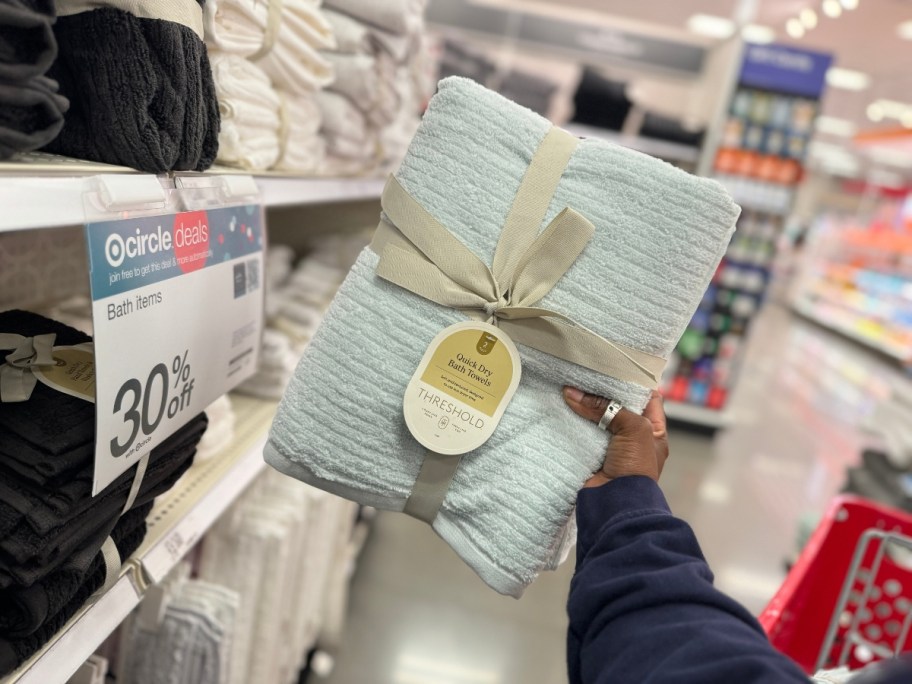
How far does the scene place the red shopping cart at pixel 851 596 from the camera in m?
1.40

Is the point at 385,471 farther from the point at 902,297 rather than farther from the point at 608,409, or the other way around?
the point at 902,297

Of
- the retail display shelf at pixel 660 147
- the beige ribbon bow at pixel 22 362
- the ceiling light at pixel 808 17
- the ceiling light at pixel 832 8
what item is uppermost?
the ceiling light at pixel 832 8

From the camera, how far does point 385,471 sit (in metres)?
0.85

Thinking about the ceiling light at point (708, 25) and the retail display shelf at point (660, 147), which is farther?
the ceiling light at point (708, 25)

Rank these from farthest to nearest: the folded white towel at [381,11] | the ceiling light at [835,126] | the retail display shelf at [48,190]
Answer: the ceiling light at [835,126] < the folded white towel at [381,11] < the retail display shelf at [48,190]

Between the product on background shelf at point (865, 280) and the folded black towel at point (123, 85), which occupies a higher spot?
the folded black towel at point (123, 85)

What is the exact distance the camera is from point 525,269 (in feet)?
2.66

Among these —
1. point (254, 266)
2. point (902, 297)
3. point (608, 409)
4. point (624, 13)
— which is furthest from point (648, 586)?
point (902, 297)

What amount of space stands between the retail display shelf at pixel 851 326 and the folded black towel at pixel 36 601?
10.1 meters

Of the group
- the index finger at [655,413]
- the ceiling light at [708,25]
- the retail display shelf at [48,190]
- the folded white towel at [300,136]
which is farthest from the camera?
the ceiling light at [708,25]

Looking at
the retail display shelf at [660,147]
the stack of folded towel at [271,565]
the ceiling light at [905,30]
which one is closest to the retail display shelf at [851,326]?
the ceiling light at [905,30]

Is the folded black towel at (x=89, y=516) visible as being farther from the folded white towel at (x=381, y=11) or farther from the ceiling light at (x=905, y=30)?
the ceiling light at (x=905, y=30)

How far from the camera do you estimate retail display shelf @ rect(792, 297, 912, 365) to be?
9.70 m

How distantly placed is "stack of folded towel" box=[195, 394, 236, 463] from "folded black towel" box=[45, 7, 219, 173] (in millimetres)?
545
